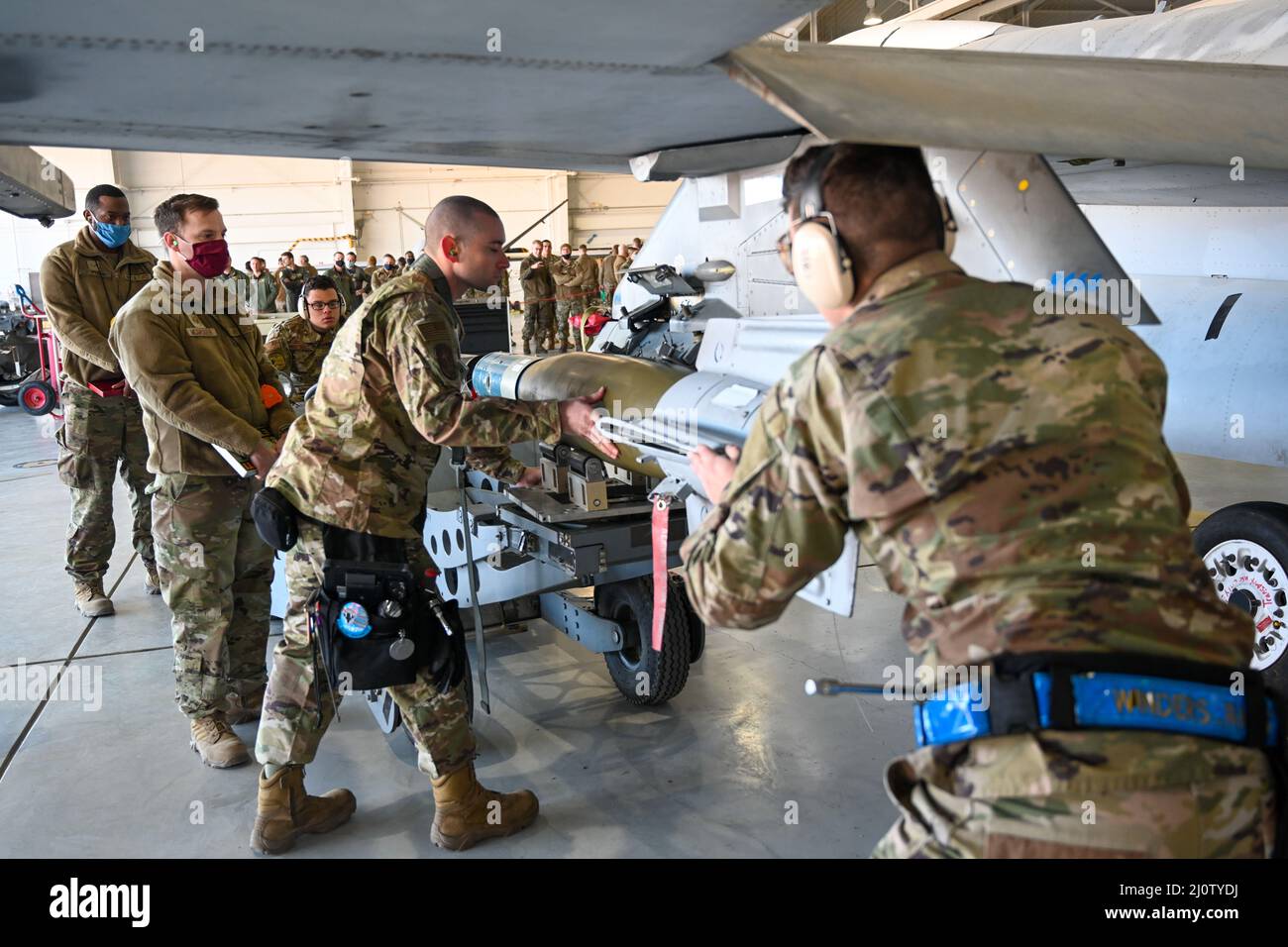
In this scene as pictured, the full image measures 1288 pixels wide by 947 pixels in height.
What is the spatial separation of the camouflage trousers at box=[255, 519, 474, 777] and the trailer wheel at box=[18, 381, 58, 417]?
9.56 meters

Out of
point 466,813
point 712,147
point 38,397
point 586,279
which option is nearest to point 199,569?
point 466,813

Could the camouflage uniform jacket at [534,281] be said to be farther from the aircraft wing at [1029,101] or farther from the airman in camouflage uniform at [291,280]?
the aircraft wing at [1029,101]

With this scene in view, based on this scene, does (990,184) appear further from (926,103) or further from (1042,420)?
(1042,420)

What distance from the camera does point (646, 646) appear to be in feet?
13.5

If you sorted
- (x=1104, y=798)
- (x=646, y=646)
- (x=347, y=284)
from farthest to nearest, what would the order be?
1. (x=347, y=284)
2. (x=646, y=646)
3. (x=1104, y=798)

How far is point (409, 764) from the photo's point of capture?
3834 mm

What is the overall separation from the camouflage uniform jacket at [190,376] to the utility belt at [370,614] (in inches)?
32.1

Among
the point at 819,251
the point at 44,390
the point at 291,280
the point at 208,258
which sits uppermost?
the point at 291,280

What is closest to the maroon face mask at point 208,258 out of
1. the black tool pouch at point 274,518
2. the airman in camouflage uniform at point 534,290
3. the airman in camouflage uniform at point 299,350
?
the black tool pouch at point 274,518

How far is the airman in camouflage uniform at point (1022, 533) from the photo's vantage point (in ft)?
4.44

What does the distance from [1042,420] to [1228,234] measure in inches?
171

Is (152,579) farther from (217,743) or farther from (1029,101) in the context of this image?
(1029,101)

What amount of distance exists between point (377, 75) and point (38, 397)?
10.3 m
